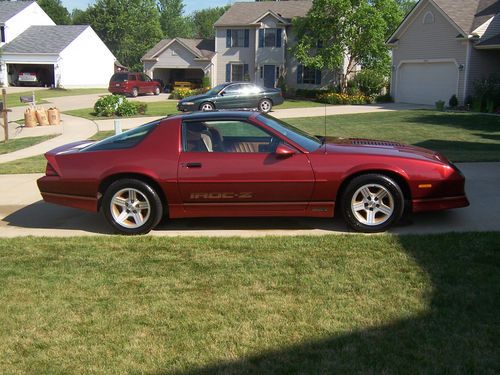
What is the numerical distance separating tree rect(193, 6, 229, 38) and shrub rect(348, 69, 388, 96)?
6589 centimetres

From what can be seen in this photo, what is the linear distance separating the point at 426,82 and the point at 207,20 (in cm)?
7855

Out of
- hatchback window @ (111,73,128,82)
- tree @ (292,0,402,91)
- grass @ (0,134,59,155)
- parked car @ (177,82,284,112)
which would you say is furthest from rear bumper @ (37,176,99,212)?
hatchback window @ (111,73,128,82)

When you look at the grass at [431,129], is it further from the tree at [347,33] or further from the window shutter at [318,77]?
the window shutter at [318,77]

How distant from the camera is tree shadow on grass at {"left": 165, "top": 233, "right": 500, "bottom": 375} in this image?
3326 mm

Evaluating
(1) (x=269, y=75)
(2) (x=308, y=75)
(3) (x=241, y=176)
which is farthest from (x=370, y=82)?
(3) (x=241, y=176)

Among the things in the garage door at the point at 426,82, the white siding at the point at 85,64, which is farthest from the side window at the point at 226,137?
the white siding at the point at 85,64

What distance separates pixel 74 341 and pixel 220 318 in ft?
3.34

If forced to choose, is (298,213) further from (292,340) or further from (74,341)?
(74,341)

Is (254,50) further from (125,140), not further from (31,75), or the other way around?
(125,140)

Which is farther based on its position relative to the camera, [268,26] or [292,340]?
[268,26]

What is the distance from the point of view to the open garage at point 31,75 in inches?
1973

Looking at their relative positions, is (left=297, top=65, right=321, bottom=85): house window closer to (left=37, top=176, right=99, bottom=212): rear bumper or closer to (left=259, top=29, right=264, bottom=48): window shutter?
(left=259, top=29, right=264, bottom=48): window shutter

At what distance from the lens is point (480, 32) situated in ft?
84.8

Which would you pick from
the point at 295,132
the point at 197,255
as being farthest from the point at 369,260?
the point at 295,132
